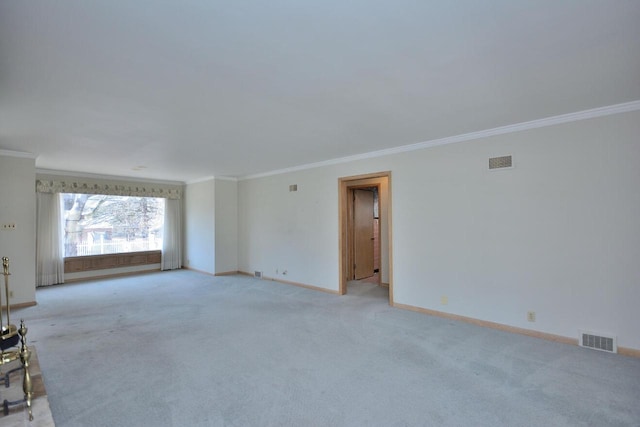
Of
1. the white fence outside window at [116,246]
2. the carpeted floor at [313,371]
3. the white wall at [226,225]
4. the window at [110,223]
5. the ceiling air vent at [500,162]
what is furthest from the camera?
the white wall at [226,225]

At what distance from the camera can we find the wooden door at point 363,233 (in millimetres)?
6641

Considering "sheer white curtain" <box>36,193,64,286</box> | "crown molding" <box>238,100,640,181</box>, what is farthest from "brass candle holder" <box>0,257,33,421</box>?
"sheer white curtain" <box>36,193,64,286</box>

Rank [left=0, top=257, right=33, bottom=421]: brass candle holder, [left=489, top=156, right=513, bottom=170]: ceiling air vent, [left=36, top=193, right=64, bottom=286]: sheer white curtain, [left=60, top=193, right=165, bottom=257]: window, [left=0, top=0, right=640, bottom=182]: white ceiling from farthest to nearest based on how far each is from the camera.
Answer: [left=60, top=193, right=165, bottom=257]: window < [left=36, top=193, right=64, bottom=286]: sheer white curtain < [left=489, top=156, right=513, bottom=170]: ceiling air vent < [left=0, top=257, right=33, bottom=421]: brass candle holder < [left=0, top=0, right=640, bottom=182]: white ceiling

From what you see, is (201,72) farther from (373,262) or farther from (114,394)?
(373,262)

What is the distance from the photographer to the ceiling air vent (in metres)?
3.59

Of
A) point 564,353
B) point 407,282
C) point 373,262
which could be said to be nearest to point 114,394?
point 407,282

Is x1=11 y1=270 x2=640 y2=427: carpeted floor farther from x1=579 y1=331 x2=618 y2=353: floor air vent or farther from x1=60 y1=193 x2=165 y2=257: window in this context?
x1=60 y1=193 x2=165 y2=257: window

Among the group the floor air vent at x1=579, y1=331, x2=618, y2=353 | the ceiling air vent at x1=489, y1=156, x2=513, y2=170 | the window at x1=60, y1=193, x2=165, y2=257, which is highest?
the ceiling air vent at x1=489, y1=156, x2=513, y2=170

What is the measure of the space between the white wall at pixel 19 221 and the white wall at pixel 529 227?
5057 mm

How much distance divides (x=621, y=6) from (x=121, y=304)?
609 centimetres

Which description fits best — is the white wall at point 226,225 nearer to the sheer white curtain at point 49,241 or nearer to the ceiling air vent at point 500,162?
the sheer white curtain at point 49,241

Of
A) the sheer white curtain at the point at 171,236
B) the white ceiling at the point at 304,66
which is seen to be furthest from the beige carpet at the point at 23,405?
the sheer white curtain at the point at 171,236

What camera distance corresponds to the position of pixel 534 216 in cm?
343

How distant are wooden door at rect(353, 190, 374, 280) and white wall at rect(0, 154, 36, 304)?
547 cm
